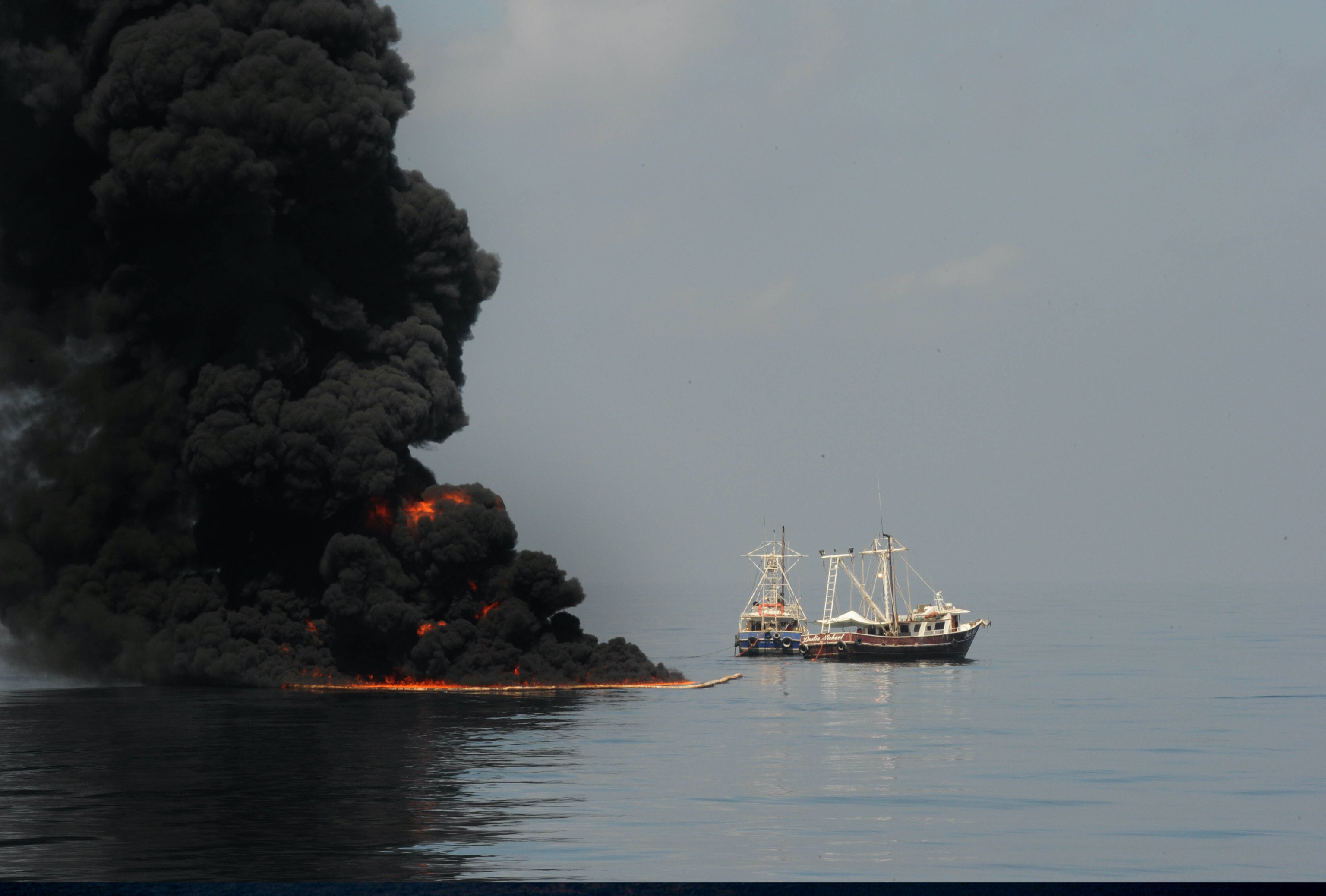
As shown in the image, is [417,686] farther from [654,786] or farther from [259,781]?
[654,786]

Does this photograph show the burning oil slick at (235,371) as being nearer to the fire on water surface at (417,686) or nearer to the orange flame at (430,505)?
the orange flame at (430,505)

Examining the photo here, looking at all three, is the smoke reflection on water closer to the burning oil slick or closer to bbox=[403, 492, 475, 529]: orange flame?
the burning oil slick

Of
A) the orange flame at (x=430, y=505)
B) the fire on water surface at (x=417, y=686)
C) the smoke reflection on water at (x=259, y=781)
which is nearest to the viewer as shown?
the smoke reflection on water at (x=259, y=781)

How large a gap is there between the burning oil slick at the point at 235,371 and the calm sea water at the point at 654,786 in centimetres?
465

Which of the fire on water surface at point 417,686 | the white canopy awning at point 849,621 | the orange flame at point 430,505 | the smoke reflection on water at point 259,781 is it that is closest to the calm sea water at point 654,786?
the smoke reflection on water at point 259,781

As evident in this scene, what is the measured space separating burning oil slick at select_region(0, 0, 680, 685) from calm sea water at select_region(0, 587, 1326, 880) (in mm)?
4646

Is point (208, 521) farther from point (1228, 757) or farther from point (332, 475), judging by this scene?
point (1228, 757)

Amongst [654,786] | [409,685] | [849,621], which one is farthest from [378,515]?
[849,621]

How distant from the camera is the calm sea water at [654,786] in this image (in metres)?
37.5

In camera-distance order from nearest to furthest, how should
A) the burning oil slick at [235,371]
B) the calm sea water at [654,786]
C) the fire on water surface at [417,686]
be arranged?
the calm sea water at [654,786] < the burning oil slick at [235,371] < the fire on water surface at [417,686]

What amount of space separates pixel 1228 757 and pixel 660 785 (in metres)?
30.8

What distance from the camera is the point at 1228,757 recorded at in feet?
226

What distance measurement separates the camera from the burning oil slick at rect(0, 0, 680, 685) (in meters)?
86.2

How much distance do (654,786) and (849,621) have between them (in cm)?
9066
